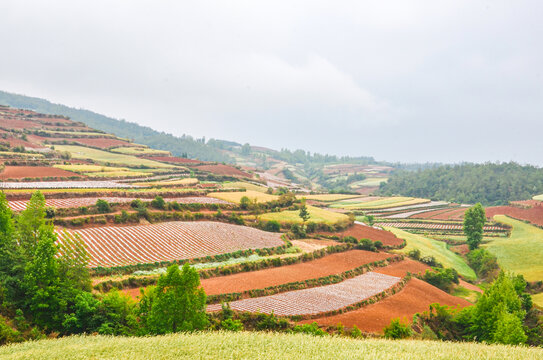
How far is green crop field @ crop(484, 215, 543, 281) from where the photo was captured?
6216cm

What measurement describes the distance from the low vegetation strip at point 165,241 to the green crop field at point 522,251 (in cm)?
4000

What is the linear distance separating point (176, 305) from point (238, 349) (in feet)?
26.3

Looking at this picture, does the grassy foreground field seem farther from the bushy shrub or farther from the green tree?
the bushy shrub

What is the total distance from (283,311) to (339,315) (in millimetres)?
5082

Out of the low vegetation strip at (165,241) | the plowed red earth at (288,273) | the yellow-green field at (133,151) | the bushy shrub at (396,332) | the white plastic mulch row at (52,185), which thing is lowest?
the plowed red earth at (288,273)

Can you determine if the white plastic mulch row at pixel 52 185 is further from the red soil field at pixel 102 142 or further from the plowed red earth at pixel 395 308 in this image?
the red soil field at pixel 102 142

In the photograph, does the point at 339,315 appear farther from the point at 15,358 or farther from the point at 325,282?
the point at 15,358

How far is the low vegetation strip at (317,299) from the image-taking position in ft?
107

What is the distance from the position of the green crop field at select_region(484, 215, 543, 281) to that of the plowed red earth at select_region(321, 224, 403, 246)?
694 inches

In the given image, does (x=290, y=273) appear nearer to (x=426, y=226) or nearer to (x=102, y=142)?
(x=426, y=226)

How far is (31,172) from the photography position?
74.8 metres

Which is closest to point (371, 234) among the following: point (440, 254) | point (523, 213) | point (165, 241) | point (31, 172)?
point (440, 254)

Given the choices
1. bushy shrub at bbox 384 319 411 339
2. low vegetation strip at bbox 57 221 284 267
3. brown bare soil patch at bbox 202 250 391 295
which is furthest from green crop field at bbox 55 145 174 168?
bushy shrub at bbox 384 319 411 339

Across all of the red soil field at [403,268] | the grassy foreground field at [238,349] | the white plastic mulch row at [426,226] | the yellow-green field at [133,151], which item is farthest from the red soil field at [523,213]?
the yellow-green field at [133,151]
